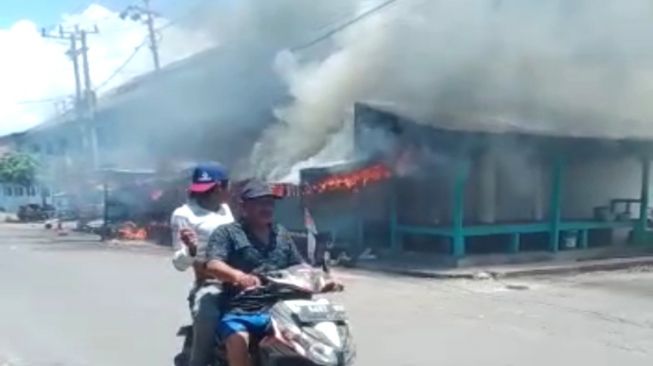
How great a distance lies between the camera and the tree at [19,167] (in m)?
50.6

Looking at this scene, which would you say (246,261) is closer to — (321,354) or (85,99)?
(321,354)

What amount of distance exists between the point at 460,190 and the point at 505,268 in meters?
1.44

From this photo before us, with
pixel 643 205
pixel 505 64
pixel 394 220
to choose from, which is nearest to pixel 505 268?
pixel 394 220

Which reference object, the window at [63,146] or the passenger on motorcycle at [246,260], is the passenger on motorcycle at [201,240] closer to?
the passenger on motorcycle at [246,260]

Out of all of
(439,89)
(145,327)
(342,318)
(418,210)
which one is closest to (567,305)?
(145,327)

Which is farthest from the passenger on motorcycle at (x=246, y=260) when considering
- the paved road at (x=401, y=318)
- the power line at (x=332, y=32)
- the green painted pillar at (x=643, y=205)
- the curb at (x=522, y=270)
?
the power line at (x=332, y=32)

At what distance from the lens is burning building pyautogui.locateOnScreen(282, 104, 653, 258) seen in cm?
1561

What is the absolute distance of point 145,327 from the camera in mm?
8719

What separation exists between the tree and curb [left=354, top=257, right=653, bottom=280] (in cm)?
3852

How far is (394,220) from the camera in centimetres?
1659

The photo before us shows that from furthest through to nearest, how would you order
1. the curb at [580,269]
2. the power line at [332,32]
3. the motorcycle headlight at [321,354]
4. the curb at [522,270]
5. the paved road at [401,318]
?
the power line at [332,32] → the curb at [580,269] → the curb at [522,270] → the paved road at [401,318] → the motorcycle headlight at [321,354]

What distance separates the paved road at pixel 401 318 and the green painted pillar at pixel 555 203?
2120 millimetres

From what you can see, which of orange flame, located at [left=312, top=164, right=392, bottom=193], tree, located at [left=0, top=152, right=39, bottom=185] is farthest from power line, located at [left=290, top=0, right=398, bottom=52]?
tree, located at [left=0, top=152, right=39, bottom=185]

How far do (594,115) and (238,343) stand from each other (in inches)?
641
